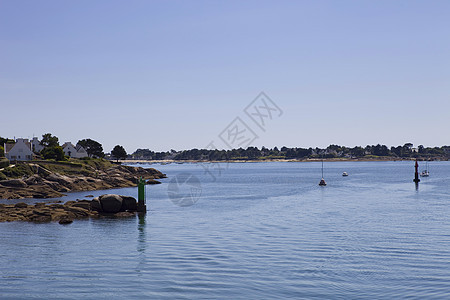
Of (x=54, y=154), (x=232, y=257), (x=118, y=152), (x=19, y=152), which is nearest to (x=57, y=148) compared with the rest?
(x=54, y=154)

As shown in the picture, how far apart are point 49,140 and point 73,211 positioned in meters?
96.7

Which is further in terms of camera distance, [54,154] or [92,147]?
[92,147]

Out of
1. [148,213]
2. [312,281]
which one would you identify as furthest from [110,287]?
[148,213]

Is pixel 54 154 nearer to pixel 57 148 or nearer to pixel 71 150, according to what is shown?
pixel 57 148

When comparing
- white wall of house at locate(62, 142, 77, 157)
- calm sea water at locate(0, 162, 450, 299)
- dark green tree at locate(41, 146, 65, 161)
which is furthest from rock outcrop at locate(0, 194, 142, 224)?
white wall of house at locate(62, 142, 77, 157)

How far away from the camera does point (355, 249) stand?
1243 inches

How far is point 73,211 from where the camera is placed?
5159cm

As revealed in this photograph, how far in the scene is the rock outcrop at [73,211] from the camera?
48.4 metres

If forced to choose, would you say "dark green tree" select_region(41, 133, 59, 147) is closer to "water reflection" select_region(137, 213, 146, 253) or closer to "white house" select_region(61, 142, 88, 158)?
"white house" select_region(61, 142, 88, 158)

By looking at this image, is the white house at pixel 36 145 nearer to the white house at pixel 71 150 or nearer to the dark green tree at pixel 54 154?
the white house at pixel 71 150

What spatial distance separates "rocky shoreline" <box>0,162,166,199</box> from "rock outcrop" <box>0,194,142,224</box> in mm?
23264

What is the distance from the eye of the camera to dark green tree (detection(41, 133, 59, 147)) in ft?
456

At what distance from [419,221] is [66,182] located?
237 feet

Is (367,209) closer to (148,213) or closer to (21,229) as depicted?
(148,213)
